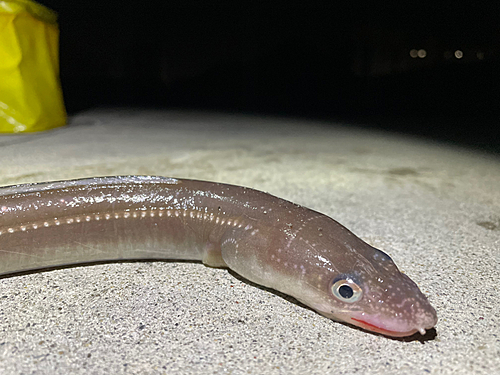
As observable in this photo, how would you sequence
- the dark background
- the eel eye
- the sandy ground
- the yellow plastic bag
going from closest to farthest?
the sandy ground → the eel eye → the yellow plastic bag → the dark background

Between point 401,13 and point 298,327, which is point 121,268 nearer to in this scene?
point 298,327

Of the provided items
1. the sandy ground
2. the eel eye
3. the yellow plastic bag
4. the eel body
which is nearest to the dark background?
the yellow plastic bag

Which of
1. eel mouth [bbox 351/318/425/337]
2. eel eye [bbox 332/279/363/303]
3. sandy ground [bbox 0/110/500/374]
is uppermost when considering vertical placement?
eel eye [bbox 332/279/363/303]

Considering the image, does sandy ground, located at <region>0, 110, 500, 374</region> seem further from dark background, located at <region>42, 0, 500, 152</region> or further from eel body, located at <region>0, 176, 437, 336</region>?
dark background, located at <region>42, 0, 500, 152</region>

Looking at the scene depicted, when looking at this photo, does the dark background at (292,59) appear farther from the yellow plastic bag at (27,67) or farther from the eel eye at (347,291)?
the eel eye at (347,291)

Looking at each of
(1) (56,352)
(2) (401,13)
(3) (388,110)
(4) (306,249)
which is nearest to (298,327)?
(4) (306,249)

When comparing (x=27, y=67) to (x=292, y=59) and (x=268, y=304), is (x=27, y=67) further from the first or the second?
(x=292, y=59)
